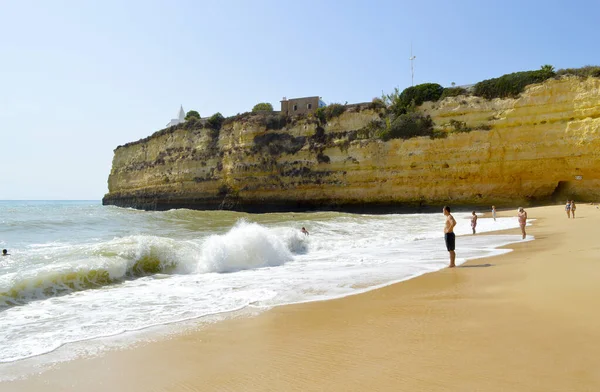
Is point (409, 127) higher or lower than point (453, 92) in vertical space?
lower

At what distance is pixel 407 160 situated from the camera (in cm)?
3098

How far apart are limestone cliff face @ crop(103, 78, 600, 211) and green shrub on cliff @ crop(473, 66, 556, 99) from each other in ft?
2.02

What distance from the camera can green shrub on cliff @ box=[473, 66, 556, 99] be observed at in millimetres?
27609

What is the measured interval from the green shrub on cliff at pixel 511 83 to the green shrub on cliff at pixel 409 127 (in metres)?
4.07

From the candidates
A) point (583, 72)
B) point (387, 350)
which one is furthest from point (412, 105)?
point (387, 350)

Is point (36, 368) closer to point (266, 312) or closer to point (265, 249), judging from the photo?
point (266, 312)

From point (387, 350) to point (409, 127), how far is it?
97.1 feet

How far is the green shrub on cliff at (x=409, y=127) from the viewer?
30.8 m

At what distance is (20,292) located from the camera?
21.9 feet

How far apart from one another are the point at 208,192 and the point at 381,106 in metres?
19.1

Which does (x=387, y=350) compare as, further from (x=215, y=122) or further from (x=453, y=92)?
(x=215, y=122)

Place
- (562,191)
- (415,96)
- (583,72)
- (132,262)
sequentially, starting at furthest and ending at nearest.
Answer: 1. (415,96)
2. (562,191)
3. (583,72)
4. (132,262)

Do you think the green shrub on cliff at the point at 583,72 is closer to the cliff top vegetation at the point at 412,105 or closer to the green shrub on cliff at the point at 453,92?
the cliff top vegetation at the point at 412,105

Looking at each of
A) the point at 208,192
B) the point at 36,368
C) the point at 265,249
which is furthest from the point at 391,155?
the point at 36,368
